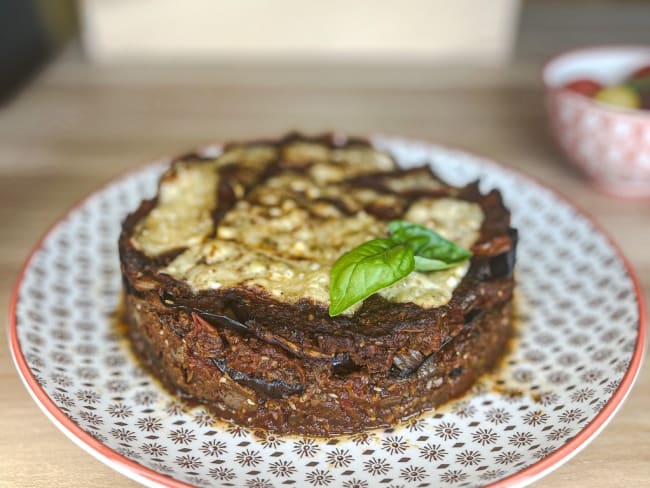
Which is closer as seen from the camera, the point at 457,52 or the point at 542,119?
the point at 542,119

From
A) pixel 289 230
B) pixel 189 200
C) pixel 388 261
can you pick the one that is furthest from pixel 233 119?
pixel 388 261

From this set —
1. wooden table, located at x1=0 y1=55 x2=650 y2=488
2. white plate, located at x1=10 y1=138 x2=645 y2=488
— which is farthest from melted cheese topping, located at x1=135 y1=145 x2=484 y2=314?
wooden table, located at x1=0 y1=55 x2=650 y2=488

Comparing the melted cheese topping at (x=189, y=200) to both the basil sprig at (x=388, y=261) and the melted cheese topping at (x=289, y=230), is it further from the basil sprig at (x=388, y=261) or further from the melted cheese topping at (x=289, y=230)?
the basil sprig at (x=388, y=261)

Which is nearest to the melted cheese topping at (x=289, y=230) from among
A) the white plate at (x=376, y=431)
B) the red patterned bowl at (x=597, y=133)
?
the white plate at (x=376, y=431)

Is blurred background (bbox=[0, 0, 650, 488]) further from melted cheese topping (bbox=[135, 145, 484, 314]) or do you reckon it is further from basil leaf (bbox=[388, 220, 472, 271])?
basil leaf (bbox=[388, 220, 472, 271])

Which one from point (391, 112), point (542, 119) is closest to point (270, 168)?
A: point (391, 112)

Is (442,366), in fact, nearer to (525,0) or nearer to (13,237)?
(13,237)

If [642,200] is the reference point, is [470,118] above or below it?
above
